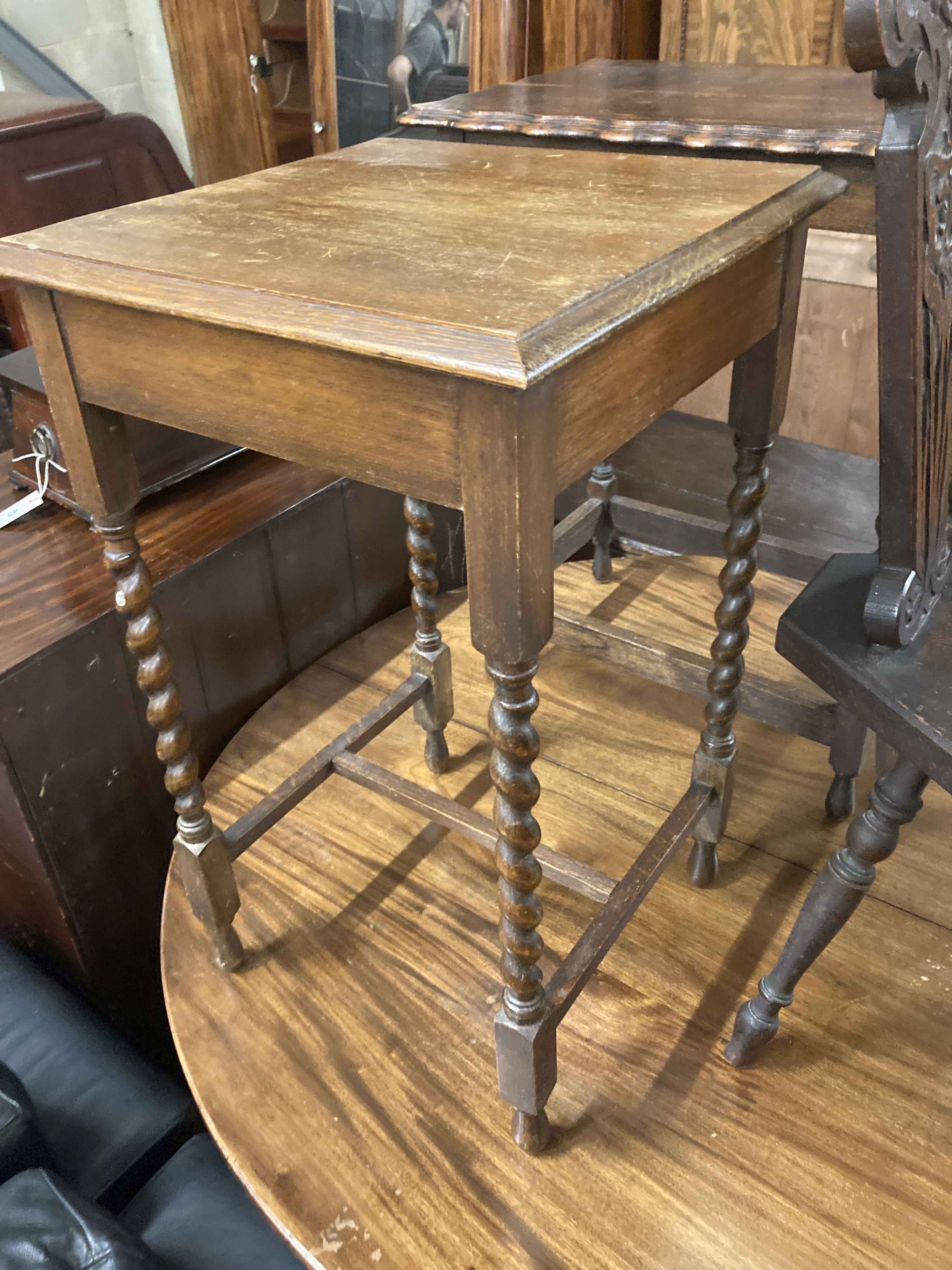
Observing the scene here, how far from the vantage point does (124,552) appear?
2.82 feet

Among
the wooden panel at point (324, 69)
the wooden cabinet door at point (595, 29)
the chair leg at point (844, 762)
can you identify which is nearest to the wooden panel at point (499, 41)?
the wooden cabinet door at point (595, 29)

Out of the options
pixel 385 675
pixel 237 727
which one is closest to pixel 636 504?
pixel 385 675

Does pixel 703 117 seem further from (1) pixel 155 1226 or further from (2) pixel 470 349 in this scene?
(1) pixel 155 1226

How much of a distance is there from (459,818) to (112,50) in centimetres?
300

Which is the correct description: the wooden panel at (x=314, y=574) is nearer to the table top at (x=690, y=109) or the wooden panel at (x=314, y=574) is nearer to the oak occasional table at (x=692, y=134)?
the oak occasional table at (x=692, y=134)

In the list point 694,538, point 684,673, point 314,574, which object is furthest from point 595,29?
point 684,673

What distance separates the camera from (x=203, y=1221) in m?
1.06

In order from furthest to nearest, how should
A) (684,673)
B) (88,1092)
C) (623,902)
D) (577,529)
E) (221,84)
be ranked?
(221,84), (577,529), (684,673), (88,1092), (623,902)

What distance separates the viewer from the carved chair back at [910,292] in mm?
638

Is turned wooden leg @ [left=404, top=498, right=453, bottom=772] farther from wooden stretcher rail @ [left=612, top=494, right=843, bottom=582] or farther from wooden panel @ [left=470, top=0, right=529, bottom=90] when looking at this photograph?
wooden panel @ [left=470, top=0, right=529, bottom=90]

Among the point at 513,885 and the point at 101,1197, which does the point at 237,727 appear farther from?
the point at 513,885

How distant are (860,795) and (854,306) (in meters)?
1.02

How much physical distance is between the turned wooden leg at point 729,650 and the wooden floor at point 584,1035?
0.25 ft

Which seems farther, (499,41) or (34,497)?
(499,41)
